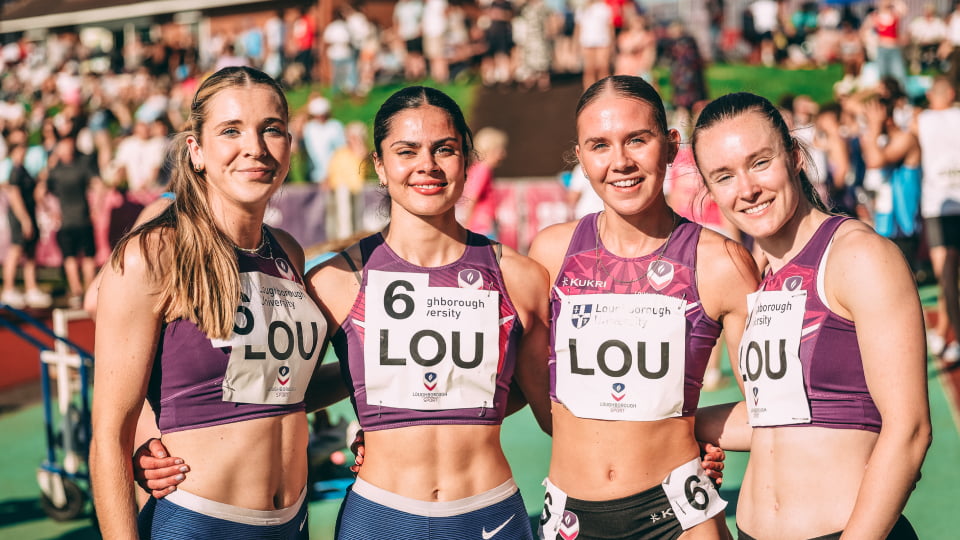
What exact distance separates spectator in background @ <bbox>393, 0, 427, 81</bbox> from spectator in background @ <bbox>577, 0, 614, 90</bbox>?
4780 millimetres

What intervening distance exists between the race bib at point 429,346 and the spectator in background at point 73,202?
8.97 m

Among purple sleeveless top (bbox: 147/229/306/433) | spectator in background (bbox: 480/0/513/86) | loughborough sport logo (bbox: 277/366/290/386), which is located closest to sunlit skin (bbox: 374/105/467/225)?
loughborough sport logo (bbox: 277/366/290/386)

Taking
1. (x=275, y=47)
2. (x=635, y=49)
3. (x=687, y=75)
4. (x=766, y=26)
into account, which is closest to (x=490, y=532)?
(x=687, y=75)

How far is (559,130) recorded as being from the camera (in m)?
17.8

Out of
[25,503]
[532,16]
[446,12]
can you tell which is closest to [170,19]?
[446,12]

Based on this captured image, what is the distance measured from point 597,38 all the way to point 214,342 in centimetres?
1469

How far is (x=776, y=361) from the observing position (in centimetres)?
242

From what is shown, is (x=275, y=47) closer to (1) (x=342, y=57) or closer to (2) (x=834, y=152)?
(1) (x=342, y=57)

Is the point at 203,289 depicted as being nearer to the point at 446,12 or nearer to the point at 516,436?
the point at 516,436

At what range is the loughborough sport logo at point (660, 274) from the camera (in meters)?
2.81

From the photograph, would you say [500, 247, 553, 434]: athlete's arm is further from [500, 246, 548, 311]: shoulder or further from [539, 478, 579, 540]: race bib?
[539, 478, 579, 540]: race bib

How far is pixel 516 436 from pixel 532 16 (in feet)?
41.5

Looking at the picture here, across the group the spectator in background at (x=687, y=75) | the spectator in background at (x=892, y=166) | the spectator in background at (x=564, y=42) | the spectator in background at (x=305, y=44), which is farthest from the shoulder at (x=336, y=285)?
the spectator in background at (x=305, y=44)

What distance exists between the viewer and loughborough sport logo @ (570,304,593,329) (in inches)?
111
